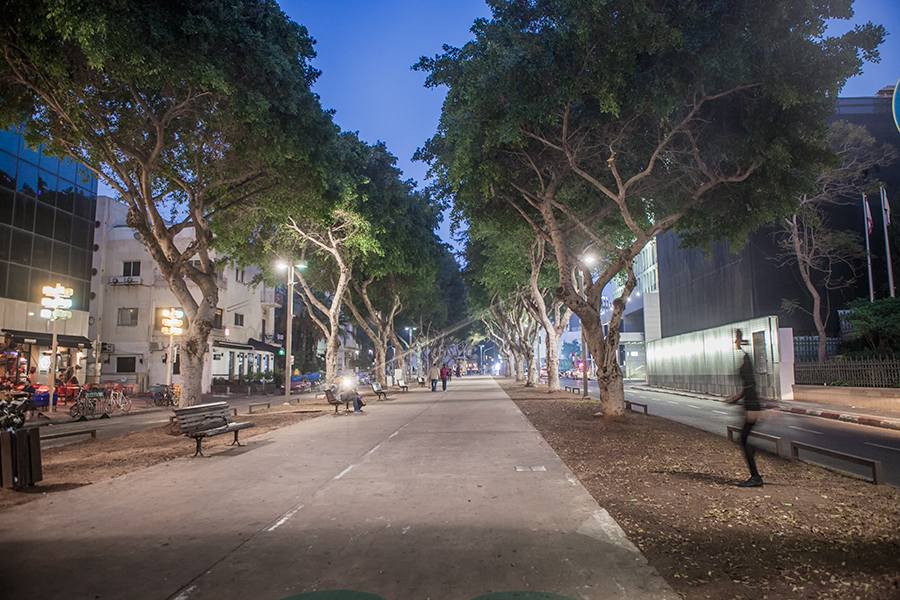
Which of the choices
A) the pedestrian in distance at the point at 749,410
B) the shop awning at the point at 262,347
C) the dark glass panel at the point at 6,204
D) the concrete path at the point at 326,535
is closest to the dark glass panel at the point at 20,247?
the dark glass panel at the point at 6,204

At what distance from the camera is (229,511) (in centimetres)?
641

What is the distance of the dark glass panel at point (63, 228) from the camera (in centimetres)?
3192

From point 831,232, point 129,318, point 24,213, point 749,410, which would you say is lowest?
point 749,410

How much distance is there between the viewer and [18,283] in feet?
95.1

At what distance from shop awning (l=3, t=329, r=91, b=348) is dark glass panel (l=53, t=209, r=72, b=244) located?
18.5 feet

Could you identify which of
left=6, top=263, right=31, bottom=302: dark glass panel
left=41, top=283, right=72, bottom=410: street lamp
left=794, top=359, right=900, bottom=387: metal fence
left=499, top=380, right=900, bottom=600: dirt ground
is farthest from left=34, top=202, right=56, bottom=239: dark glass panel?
left=794, top=359, right=900, bottom=387: metal fence

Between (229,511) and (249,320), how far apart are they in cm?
4633

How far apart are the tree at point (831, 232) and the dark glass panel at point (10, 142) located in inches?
1514

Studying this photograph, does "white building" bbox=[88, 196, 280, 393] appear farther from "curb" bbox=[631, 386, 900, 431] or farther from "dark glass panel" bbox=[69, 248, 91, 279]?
"curb" bbox=[631, 386, 900, 431]

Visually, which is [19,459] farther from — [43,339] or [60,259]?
[60,259]

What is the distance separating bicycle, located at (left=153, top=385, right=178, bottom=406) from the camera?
2953cm

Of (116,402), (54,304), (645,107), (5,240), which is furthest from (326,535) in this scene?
(5,240)

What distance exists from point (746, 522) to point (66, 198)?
3802 centimetres

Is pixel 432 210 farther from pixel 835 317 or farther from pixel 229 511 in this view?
pixel 229 511
